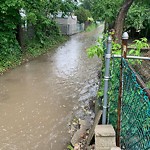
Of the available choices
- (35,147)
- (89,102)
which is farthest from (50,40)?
(35,147)

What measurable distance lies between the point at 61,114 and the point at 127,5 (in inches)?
120

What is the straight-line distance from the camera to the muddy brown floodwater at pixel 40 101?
3.73 meters

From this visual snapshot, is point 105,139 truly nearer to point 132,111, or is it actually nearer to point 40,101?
point 132,111

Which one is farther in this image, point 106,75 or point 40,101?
point 40,101

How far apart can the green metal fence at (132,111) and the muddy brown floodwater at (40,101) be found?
143cm

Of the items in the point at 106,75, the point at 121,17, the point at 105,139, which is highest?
the point at 121,17

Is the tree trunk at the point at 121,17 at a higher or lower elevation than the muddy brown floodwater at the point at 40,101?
higher

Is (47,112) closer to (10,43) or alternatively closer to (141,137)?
(141,137)

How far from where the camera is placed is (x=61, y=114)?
4637mm

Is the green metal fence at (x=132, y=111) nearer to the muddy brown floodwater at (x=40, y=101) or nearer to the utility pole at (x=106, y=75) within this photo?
the utility pole at (x=106, y=75)

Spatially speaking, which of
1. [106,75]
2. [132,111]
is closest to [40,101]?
[106,75]

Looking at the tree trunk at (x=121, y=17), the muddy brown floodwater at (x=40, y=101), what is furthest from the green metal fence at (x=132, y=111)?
the tree trunk at (x=121, y=17)

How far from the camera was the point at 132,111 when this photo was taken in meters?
2.05

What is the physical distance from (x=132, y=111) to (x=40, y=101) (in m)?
3.48
